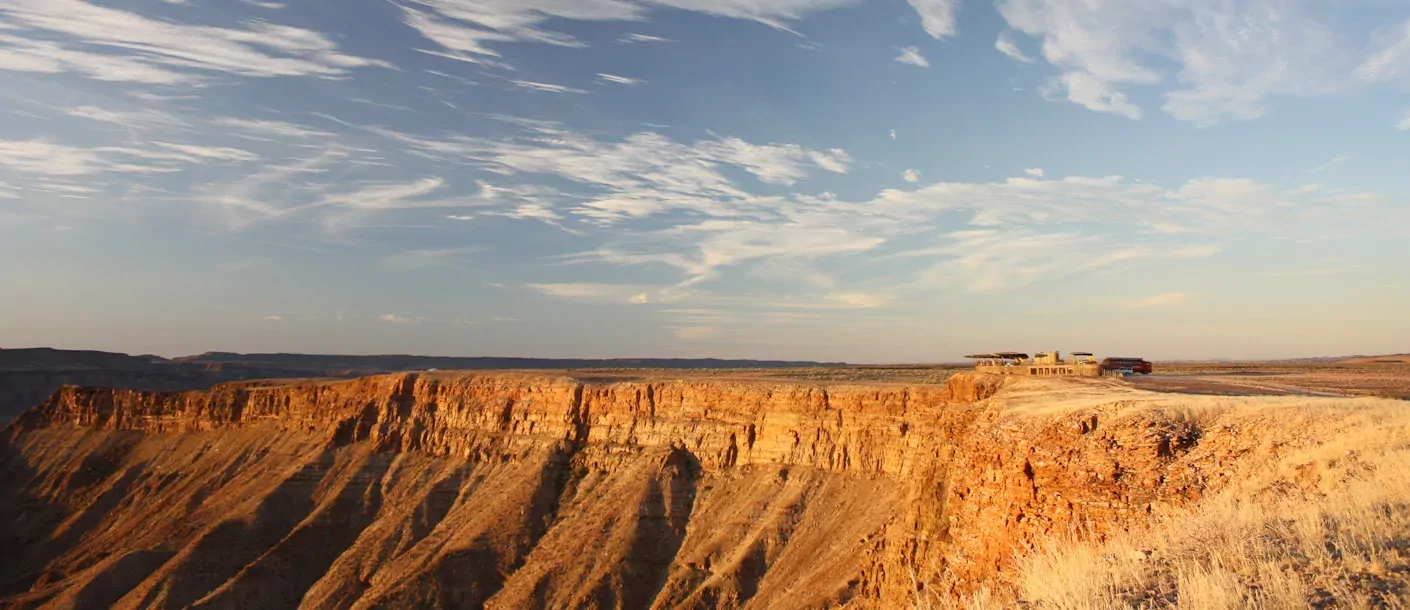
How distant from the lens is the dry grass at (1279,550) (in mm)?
7156

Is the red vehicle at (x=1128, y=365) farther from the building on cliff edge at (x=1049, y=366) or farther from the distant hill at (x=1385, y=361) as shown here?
the distant hill at (x=1385, y=361)

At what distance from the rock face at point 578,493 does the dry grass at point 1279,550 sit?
268cm

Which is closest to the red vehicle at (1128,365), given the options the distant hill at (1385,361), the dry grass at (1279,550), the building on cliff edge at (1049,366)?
the building on cliff edge at (1049,366)

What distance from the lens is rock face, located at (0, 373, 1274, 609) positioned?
2222 centimetres

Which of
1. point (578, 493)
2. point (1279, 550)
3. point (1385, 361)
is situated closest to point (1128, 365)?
point (578, 493)

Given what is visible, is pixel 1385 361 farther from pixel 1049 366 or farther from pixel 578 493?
pixel 578 493

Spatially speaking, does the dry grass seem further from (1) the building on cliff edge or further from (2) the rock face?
(1) the building on cliff edge

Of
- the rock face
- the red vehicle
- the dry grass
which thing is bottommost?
the rock face

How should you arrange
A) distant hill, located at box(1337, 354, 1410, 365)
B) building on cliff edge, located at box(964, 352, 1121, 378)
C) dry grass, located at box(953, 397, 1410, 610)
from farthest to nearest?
distant hill, located at box(1337, 354, 1410, 365) < building on cliff edge, located at box(964, 352, 1121, 378) < dry grass, located at box(953, 397, 1410, 610)

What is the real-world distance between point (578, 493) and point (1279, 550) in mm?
49757

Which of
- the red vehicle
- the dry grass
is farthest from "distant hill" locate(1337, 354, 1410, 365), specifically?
the dry grass

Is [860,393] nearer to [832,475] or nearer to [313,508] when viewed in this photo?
[832,475]

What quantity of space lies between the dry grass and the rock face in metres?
2.68

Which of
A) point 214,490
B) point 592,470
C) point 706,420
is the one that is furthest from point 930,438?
point 214,490
